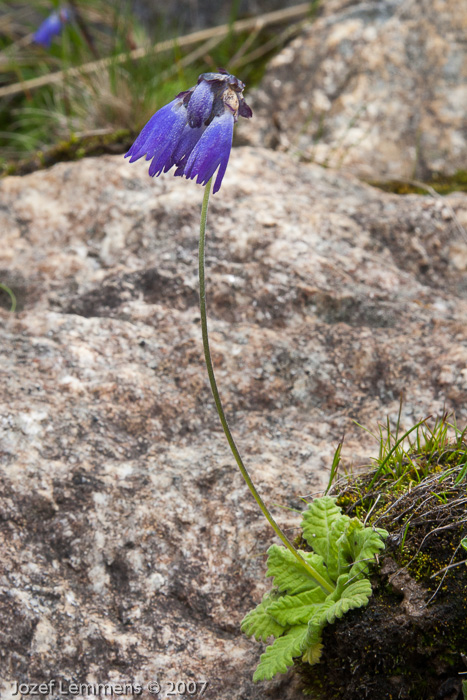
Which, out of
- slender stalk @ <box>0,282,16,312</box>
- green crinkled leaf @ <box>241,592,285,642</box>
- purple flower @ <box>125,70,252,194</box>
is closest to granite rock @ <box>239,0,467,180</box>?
slender stalk @ <box>0,282,16,312</box>

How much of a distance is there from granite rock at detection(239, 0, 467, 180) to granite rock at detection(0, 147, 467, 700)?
0.49 metres

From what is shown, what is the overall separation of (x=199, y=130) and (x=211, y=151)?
92 millimetres

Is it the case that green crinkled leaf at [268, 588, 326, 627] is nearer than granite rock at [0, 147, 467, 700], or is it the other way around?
green crinkled leaf at [268, 588, 326, 627]

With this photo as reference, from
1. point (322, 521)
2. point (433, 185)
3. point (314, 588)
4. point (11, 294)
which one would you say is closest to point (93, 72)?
point (11, 294)

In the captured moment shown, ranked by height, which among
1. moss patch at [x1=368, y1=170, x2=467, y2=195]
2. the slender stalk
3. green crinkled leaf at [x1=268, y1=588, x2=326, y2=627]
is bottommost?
green crinkled leaf at [x1=268, y1=588, x2=326, y2=627]

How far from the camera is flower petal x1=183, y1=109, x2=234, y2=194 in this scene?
1510 mm

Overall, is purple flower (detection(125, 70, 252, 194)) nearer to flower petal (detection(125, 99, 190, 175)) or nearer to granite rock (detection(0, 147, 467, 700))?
flower petal (detection(125, 99, 190, 175))

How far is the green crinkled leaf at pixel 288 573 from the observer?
5.82 ft

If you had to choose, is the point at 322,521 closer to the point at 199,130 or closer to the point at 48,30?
the point at 199,130

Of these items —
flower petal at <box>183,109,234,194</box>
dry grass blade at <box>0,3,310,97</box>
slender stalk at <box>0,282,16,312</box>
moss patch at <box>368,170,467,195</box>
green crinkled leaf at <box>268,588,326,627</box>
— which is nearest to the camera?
flower petal at <box>183,109,234,194</box>

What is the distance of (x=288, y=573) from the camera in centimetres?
179

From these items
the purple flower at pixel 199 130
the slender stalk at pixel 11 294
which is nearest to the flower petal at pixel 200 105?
the purple flower at pixel 199 130

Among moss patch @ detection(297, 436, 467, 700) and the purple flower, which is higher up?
the purple flower

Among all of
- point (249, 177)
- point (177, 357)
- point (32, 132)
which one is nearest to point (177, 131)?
point (177, 357)
